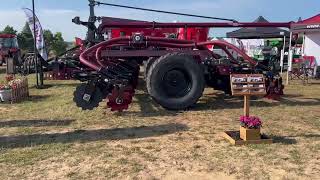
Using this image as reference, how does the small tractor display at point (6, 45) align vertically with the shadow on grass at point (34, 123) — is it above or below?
above

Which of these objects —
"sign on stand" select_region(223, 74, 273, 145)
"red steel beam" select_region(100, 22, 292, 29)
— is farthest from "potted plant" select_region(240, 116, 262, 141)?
"red steel beam" select_region(100, 22, 292, 29)

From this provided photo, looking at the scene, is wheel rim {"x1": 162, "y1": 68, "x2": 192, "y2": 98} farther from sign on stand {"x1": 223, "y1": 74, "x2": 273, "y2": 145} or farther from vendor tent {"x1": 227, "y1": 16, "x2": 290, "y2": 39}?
vendor tent {"x1": 227, "y1": 16, "x2": 290, "y2": 39}

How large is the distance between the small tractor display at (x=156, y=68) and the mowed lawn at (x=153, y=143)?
394 mm

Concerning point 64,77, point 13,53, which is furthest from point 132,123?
point 13,53

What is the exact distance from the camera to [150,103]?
34.8 feet

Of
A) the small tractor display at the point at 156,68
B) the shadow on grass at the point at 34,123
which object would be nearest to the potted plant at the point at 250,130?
the small tractor display at the point at 156,68

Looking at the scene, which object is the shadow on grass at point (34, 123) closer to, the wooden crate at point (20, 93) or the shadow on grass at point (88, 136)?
the shadow on grass at point (88, 136)

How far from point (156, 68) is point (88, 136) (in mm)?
2815

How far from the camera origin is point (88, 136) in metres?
7.27

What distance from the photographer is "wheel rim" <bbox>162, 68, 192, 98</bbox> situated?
972 centimetres

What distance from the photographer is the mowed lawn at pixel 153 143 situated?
17.9ft

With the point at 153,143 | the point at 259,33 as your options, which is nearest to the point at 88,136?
the point at 153,143

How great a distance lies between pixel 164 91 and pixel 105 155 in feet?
12.2

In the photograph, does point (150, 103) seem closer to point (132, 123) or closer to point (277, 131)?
point (132, 123)
